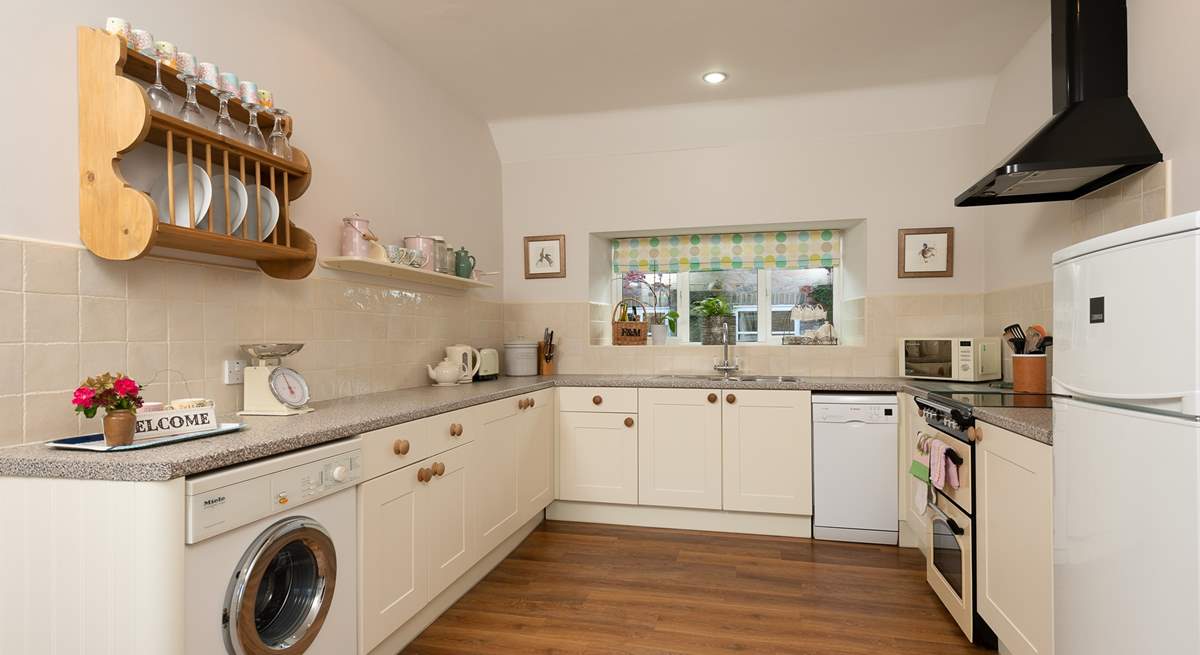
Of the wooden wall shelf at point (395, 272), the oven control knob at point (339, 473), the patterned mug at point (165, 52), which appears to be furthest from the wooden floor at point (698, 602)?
the patterned mug at point (165, 52)

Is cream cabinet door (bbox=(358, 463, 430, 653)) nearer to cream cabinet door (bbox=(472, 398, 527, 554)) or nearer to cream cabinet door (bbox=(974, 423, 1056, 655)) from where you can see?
cream cabinet door (bbox=(472, 398, 527, 554))

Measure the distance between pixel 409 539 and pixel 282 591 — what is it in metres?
0.50

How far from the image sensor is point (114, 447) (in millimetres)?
1426

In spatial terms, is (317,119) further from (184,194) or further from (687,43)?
(687,43)

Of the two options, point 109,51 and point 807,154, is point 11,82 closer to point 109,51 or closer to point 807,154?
point 109,51

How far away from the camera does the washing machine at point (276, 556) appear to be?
1.36 meters

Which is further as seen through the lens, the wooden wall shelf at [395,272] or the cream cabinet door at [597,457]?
the cream cabinet door at [597,457]

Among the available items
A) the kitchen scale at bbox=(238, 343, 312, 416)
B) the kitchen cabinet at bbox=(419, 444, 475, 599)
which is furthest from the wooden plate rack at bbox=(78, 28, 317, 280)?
the kitchen cabinet at bbox=(419, 444, 475, 599)

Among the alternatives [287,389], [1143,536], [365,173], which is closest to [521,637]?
[287,389]

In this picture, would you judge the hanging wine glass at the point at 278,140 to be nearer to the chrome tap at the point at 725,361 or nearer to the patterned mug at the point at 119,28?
the patterned mug at the point at 119,28

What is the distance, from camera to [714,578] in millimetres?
2857

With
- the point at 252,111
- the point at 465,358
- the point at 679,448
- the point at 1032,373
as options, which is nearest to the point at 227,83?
the point at 252,111

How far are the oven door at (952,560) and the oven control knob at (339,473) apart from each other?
206 centimetres

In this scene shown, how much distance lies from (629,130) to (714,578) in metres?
2.71
